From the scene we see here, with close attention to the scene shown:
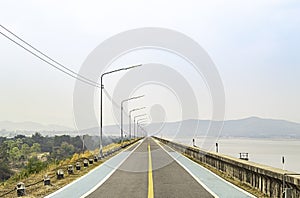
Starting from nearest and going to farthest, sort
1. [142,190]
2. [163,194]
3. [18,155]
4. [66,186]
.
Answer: [163,194] < [142,190] < [66,186] < [18,155]

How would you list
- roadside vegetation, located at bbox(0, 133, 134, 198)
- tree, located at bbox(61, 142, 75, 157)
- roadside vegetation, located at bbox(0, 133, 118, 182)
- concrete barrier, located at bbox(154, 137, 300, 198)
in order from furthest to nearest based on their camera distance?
1. tree, located at bbox(61, 142, 75, 157)
2. roadside vegetation, located at bbox(0, 133, 118, 182)
3. roadside vegetation, located at bbox(0, 133, 134, 198)
4. concrete barrier, located at bbox(154, 137, 300, 198)

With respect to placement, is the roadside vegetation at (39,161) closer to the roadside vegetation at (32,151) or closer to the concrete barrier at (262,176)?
the roadside vegetation at (32,151)

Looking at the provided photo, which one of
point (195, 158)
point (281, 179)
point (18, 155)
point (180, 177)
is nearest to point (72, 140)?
point (18, 155)

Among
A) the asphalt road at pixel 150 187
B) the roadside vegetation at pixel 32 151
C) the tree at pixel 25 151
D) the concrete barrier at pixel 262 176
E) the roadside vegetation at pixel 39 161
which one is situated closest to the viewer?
the concrete barrier at pixel 262 176

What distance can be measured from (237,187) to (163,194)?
349 centimetres

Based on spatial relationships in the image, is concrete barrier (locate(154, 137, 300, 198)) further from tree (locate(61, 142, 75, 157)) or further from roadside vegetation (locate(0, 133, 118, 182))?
tree (locate(61, 142, 75, 157))

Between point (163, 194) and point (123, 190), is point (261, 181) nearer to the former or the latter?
point (163, 194)

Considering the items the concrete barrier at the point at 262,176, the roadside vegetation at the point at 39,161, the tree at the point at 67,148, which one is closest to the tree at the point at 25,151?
the roadside vegetation at the point at 39,161

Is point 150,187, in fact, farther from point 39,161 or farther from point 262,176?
point 39,161

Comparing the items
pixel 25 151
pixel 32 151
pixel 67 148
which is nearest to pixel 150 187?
pixel 25 151

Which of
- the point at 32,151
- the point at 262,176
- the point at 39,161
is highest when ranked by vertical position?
the point at 262,176

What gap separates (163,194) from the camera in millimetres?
14438

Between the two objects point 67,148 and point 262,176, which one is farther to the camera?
point 67,148

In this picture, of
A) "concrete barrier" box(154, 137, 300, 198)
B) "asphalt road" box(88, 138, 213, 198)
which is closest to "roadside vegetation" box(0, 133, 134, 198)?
"asphalt road" box(88, 138, 213, 198)
